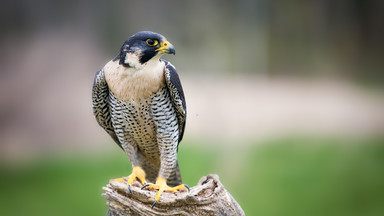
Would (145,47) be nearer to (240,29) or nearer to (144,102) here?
(144,102)

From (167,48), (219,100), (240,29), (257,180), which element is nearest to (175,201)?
(167,48)

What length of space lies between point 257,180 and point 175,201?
8.23 ft

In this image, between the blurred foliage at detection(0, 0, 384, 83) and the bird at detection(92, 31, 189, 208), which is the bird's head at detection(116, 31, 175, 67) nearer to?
the bird at detection(92, 31, 189, 208)

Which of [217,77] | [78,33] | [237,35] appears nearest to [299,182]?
[217,77]

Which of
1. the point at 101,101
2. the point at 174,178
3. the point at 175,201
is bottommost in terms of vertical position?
the point at 174,178

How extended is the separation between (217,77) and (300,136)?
135cm

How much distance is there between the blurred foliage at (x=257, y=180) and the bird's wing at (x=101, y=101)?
1.36 m

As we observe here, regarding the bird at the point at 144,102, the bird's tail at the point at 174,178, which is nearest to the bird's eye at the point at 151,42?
the bird at the point at 144,102

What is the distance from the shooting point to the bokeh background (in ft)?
13.1

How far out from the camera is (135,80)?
1977 millimetres

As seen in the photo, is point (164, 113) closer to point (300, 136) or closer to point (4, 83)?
point (4, 83)

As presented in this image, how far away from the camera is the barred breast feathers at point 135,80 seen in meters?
1.97

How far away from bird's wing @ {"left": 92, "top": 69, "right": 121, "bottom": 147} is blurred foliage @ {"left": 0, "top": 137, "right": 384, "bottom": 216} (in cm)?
136

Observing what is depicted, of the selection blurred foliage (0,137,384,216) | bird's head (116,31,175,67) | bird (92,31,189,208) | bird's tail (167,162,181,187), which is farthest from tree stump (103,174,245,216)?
blurred foliage (0,137,384,216)
